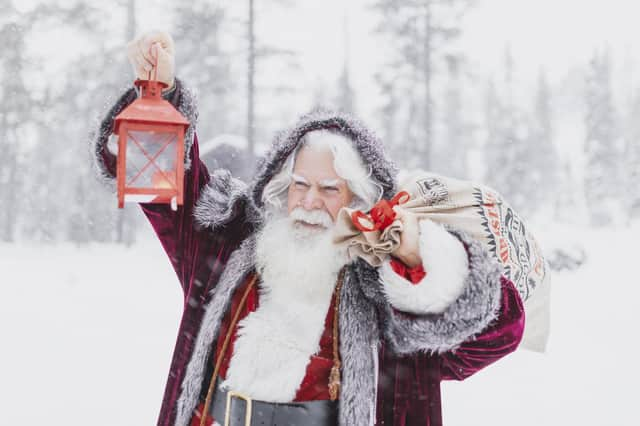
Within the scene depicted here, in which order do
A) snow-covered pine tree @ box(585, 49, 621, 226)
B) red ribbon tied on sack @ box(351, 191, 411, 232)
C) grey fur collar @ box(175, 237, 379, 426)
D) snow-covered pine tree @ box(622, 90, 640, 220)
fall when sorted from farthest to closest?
snow-covered pine tree @ box(585, 49, 621, 226)
snow-covered pine tree @ box(622, 90, 640, 220)
grey fur collar @ box(175, 237, 379, 426)
red ribbon tied on sack @ box(351, 191, 411, 232)

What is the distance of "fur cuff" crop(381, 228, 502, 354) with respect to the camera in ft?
5.34

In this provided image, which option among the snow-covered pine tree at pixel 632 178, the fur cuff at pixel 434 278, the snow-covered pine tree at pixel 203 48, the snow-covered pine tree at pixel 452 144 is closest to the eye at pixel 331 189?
the fur cuff at pixel 434 278

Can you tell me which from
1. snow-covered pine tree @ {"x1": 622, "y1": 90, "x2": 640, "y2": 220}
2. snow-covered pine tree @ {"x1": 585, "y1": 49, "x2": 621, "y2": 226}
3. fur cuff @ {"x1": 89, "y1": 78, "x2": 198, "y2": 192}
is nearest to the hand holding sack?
fur cuff @ {"x1": 89, "y1": 78, "x2": 198, "y2": 192}

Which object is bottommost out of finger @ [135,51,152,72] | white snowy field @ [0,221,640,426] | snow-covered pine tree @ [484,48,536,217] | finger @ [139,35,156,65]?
white snowy field @ [0,221,640,426]

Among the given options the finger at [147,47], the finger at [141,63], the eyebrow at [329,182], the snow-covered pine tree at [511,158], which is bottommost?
the eyebrow at [329,182]

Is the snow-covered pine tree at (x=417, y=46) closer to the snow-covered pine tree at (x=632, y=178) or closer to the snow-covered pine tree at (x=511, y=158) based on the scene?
the snow-covered pine tree at (x=511, y=158)

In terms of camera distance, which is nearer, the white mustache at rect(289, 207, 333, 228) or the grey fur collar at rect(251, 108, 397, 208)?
the white mustache at rect(289, 207, 333, 228)

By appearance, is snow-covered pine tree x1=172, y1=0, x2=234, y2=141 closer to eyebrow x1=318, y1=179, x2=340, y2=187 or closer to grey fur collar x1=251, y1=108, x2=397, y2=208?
grey fur collar x1=251, y1=108, x2=397, y2=208

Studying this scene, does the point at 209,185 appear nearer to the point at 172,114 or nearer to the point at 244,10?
the point at 172,114

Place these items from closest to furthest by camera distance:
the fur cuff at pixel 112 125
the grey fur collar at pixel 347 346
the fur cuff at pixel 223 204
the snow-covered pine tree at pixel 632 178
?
the grey fur collar at pixel 347 346
the fur cuff at pixel 112 125
the fur cuff at pixel 223 204
the snow-covered pine tree at pixel 632 178

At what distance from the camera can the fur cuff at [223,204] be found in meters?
2.33

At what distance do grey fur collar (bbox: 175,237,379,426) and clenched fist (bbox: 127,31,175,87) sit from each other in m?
0.90

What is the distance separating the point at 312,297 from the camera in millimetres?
2162

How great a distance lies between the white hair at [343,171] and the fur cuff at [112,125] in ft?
1.51
